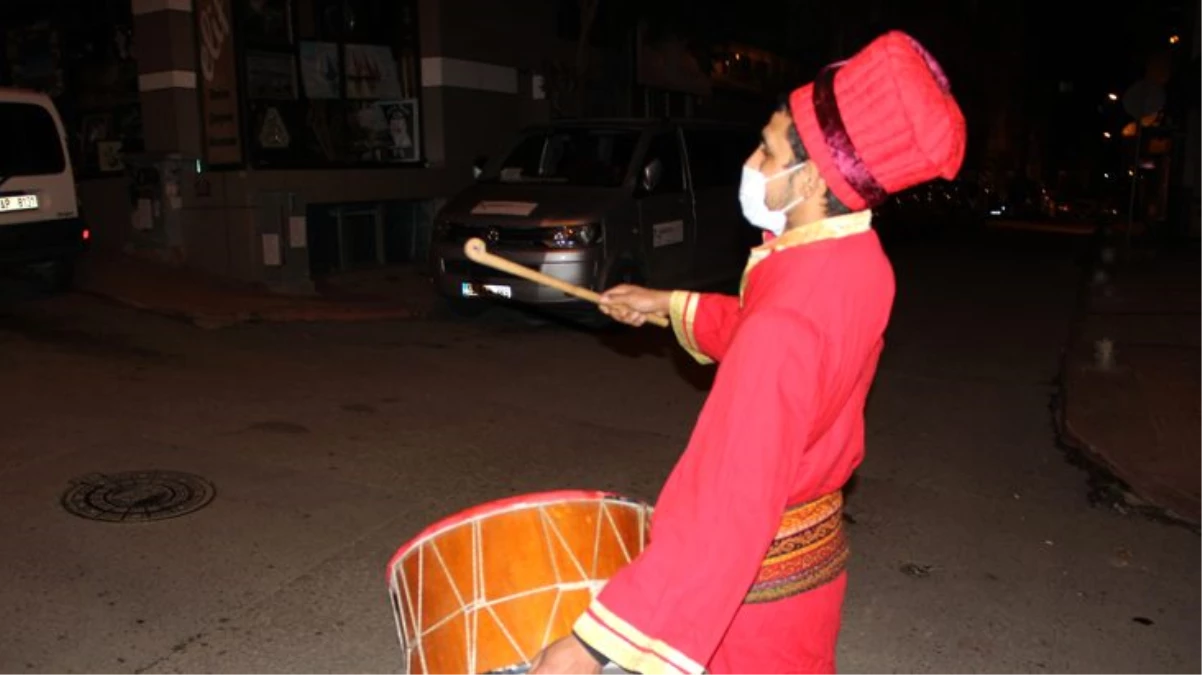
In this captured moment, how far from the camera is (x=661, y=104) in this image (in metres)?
22.1

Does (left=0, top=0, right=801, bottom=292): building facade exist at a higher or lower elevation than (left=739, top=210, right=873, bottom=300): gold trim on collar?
higher

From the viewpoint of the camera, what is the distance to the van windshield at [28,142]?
10141mm

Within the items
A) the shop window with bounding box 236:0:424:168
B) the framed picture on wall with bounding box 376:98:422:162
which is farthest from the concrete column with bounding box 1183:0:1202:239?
the shop window with bounding box 236:0:424:168

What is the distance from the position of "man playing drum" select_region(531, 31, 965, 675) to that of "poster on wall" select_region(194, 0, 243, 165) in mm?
12379

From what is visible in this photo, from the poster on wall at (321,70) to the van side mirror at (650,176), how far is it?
20.9ft

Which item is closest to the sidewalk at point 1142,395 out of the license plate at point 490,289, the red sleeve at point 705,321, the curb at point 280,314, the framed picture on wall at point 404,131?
the red sleeve at point 705,321

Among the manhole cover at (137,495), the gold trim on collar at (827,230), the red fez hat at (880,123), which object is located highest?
the red fez hat at (880,123)

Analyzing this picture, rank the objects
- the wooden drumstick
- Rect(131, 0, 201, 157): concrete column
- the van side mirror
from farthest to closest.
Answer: Rect(131, 0, 201, 157): concrete column < the van side mirror < the wooden drumstick

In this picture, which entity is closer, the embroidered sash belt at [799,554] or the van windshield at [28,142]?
the embroidered sash belt at [799,554]

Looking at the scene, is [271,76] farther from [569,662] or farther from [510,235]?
[569,662]

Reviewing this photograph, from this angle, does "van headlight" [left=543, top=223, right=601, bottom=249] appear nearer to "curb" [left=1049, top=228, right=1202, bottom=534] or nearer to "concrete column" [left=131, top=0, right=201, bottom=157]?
"curb" [left=1049, top=228, right=1202, bottom=534]

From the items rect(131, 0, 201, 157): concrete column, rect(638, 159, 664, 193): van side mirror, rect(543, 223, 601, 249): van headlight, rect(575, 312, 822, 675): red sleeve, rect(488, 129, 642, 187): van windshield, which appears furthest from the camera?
rect(131, 0, 201, 157): concrete column

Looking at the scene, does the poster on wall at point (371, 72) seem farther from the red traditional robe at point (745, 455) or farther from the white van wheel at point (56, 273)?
the red traditional robe at point (745, 455)

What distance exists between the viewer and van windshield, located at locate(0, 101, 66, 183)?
399 inches
